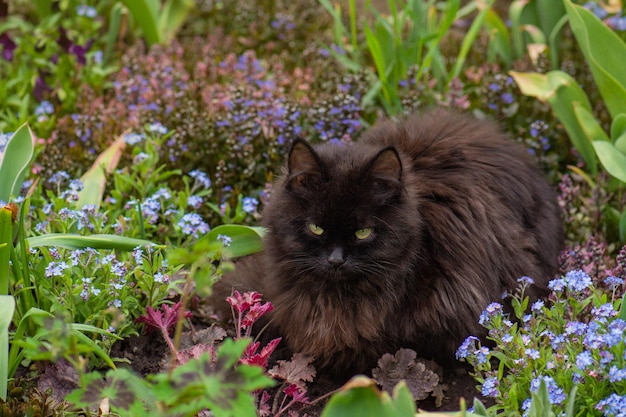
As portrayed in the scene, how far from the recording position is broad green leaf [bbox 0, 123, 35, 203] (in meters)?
3.08

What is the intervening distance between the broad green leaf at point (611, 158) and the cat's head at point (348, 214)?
0.98m

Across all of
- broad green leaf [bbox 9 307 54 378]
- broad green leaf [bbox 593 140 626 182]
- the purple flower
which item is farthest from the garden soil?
the purple flower

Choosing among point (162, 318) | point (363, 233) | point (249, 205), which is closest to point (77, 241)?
point (162, 318)

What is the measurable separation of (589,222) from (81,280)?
Result: 227 centimetres

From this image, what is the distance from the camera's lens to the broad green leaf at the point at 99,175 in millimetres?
3535

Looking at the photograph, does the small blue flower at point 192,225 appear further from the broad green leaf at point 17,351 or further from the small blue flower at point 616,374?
the small blue flower at point 616,374

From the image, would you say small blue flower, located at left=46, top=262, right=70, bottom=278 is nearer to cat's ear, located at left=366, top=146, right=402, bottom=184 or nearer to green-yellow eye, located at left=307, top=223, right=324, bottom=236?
green-yellow eye, located at left=307, top=223, right=324, bottom=236

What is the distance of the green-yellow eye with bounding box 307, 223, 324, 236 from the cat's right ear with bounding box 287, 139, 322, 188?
5.5 inches

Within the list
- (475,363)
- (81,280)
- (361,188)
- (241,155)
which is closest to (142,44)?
(241,155)

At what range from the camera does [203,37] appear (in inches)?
214

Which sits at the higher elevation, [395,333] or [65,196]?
[65,196]

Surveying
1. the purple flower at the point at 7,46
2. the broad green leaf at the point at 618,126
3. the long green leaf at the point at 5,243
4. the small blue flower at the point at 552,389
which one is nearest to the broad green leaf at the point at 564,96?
the broad green leaf at the point at 618,126

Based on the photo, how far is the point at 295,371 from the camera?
2738 mm

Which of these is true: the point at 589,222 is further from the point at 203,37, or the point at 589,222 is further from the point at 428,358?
the point at 203,37
